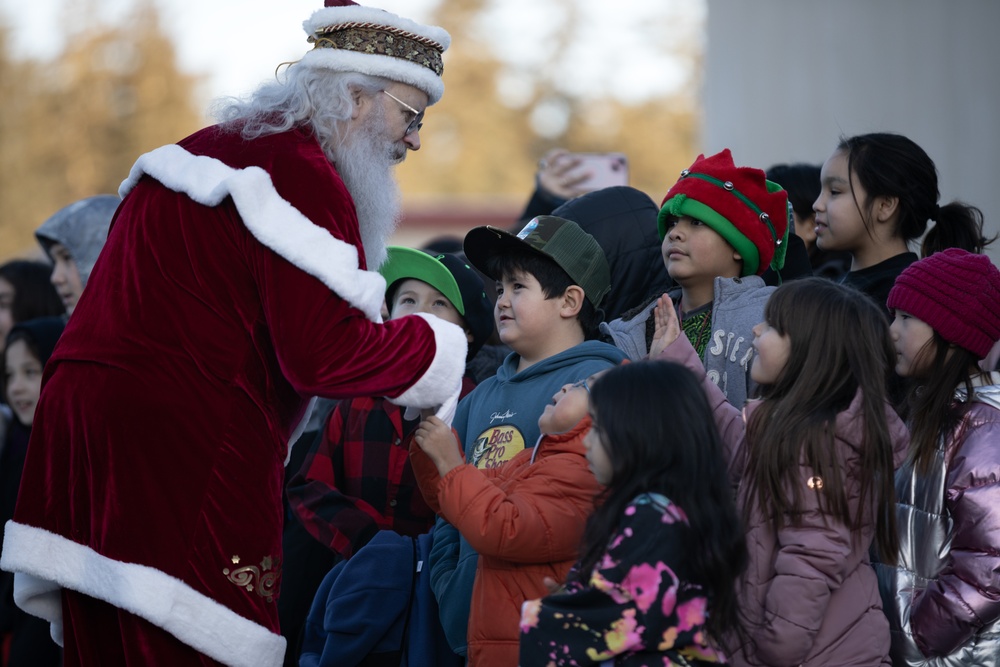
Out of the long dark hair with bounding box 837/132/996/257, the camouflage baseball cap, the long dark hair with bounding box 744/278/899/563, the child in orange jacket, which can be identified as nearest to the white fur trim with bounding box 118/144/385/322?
the child in orange jacket

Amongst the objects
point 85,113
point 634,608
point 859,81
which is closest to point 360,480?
point 634,608

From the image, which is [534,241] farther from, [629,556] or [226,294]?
[629,556]

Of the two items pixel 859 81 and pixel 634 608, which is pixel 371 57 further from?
pixel 859 81

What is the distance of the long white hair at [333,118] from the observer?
323cm

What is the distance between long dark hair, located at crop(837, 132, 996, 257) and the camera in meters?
3.91

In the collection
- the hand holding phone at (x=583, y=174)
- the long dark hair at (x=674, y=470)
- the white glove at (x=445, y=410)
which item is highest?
the hand holding phone at (x=583, y=174)

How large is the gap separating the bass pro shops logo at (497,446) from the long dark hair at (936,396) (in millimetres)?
1100

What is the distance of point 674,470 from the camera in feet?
9.16

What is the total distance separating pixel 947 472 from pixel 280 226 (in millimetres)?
1872

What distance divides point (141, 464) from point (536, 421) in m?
1.12

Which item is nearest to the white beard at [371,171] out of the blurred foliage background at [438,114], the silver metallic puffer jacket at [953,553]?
the silver metallic puffer jacket at [953,553]

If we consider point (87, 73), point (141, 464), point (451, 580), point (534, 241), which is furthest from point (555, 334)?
point (87, 73)

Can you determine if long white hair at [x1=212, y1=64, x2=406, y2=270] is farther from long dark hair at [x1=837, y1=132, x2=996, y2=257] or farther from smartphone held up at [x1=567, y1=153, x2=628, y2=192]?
smartphone held up at [x1=567, y1=153, x2=628, y2=192]

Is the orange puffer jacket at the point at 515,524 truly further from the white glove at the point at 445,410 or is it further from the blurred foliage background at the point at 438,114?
the blurred foliage background at the point at 438,114
